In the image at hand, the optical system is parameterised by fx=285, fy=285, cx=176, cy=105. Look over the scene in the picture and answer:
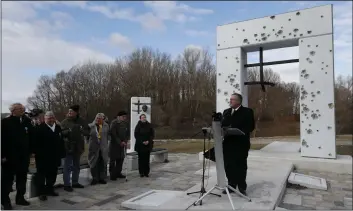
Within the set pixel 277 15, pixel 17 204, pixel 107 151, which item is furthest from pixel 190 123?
pixel 17 204

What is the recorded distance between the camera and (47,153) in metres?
4.42

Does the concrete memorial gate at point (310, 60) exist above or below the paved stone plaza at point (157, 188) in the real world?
above

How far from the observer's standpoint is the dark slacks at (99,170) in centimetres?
543

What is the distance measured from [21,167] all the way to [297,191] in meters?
4.44

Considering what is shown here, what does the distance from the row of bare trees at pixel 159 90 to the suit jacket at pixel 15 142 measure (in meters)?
20.3

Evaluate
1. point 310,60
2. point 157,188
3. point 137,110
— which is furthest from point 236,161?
point 137,110

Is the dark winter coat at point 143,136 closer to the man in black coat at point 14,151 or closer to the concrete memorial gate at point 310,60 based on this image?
the man in black coat at point 14,151

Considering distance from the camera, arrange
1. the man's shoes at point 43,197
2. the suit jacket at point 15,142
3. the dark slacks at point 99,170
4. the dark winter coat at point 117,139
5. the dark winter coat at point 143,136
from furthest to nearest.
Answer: the dark winter coat at point 143,136
the dark winter coat at point 117,139
the dark slacks at point 99,170
the man's shoes at point 43,197
the suit jacket at point 15,142

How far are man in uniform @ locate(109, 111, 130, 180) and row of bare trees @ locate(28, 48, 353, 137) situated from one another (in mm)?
18205

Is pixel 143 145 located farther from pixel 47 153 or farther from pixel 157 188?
pixel 47 153

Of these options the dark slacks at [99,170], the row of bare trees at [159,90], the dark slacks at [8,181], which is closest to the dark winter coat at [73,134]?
the dark slacks at [99,170]

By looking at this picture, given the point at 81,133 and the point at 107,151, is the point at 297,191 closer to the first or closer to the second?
the point at 107,151

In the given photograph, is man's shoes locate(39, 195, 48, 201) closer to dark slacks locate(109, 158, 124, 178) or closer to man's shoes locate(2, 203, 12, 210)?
man's shoes locate(2, 203, 12, 210)

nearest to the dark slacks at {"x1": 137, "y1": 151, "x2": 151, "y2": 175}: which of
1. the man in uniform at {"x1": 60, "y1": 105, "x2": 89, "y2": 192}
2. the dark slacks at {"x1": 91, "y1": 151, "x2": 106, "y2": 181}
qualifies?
the dark slacks at {"x1": 91, "y1": 151, "x2": 106, "y2": 181}
